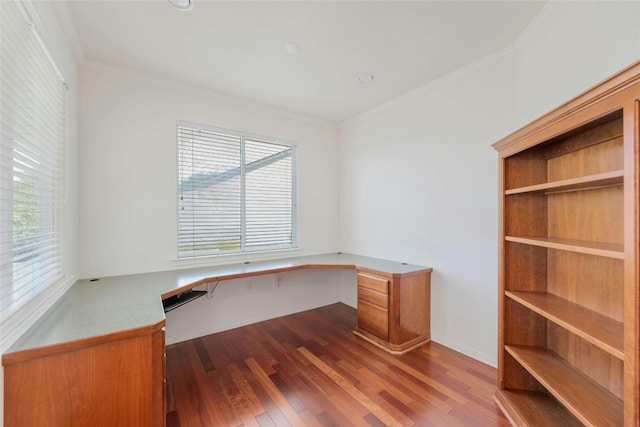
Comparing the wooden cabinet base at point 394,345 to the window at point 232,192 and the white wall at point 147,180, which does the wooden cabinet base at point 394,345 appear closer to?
the white wall at point 147,180

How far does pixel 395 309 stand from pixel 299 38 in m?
2.56

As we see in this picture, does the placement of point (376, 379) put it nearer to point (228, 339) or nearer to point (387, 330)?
point (387, 330)

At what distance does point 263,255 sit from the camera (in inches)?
136

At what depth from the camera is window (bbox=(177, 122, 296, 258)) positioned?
2.98 m

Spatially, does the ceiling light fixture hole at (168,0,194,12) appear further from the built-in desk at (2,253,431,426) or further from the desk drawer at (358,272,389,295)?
the desk drawer at (358,272,389,295)

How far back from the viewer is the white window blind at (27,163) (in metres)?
1.21

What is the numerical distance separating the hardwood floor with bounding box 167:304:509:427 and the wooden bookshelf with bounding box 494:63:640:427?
0.40 metres

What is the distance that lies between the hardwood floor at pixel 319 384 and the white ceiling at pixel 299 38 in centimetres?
274

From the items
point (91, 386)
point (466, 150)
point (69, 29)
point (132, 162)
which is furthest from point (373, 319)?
point (69, 29)

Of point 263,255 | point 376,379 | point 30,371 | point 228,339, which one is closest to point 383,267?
point 376,379

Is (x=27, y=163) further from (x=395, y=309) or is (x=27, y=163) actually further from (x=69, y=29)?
(x=395, y=309)

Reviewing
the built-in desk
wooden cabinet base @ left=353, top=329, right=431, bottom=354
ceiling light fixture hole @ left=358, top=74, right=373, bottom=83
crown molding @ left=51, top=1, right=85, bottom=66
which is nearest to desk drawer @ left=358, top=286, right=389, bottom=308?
wooden cabinet base @ left=353, top=329, right=431, bottom=354

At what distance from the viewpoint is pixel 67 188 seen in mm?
2070

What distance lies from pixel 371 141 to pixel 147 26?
260 cm
